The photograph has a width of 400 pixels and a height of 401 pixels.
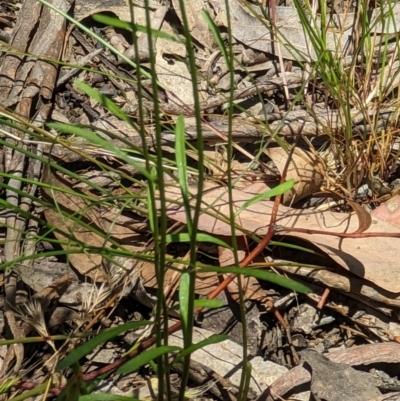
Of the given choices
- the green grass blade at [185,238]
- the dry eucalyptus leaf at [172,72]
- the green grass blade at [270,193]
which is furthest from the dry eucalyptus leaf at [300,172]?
the green grass blade at [185,238]

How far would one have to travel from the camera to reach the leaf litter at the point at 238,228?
180 centimetres

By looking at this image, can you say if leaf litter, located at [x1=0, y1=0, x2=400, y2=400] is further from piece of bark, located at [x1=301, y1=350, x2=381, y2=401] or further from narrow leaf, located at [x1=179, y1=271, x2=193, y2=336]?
narrow leaf, located at [x1=179, y1=271, x2=193, y2=336]

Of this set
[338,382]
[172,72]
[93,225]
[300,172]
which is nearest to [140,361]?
[338,382]

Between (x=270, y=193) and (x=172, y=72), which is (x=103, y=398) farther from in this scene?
(x=172, y=72)

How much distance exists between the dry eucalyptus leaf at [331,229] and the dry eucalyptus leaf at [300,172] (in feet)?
0.21

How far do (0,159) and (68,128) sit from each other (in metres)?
1.30

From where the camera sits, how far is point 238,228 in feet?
5.59

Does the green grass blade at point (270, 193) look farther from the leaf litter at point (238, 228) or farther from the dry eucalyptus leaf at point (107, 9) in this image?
the dry eucalyptus leaf at point (107, 9)

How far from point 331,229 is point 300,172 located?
224 mm

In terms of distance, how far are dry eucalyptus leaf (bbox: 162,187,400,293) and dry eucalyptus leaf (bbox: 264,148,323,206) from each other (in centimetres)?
6

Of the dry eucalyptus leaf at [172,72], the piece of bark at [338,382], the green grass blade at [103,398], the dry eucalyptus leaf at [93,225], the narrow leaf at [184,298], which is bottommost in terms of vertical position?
the piece of bark at [338,382]

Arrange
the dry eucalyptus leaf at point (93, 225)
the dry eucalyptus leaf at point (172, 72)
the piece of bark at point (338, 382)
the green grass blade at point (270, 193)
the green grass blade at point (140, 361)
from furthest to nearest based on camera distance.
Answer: the dry eucalyptus leaf at point (172, 72) < the dry eucalyptus leaf at point (93, 225) < the piece of bark at point (338, 382) < the green grass blade at point (270, 193) < the green grass blade at point (140, 361)

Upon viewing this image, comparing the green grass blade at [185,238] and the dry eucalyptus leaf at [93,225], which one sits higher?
the green grass blade at [185,238]

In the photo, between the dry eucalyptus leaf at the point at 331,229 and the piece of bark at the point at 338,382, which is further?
the dry eucalyptus leaf at the point at 331,229
